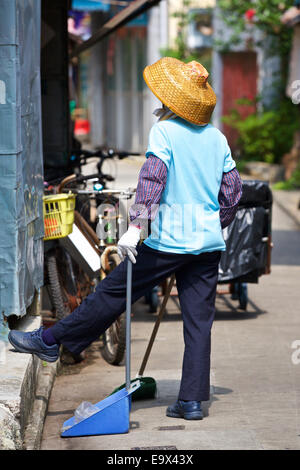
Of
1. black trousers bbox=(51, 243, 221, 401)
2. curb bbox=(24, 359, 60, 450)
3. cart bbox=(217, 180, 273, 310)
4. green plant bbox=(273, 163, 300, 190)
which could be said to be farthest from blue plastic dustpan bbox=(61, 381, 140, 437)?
green plant bbox=(273, 163, 300, 190)

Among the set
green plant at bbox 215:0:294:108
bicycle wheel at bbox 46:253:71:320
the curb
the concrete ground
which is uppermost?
green plant at bbox 215:0:294:108

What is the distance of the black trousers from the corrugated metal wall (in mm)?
529

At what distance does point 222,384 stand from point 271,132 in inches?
603

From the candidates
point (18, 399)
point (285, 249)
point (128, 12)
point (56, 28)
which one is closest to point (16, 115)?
point (18, 399)

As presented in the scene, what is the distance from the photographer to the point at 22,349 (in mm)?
5316

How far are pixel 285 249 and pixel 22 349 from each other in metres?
7.14

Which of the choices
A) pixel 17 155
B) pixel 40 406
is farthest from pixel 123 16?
pixel 40 406

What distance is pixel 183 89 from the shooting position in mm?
5102

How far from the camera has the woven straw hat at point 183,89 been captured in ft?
16.7

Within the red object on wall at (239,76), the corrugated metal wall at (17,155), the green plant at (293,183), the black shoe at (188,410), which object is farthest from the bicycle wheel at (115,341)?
the red object on wall at (239,76)

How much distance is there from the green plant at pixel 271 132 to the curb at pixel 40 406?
14.9 metres

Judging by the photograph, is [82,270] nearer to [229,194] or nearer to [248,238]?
[248,238]

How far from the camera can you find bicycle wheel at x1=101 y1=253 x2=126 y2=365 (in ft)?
21.0

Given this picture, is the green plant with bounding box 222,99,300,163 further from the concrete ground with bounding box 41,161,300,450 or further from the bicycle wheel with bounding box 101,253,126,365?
the bicycle wheel with bounding box 101,253,126,365
